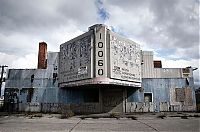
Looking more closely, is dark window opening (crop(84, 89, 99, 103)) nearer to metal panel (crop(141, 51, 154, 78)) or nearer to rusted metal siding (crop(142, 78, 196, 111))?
rusted metal siding (crop(142, 78, 196, 111))

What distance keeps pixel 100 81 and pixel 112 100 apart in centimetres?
557

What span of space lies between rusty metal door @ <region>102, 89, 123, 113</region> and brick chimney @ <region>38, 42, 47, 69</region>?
1311 centimetres

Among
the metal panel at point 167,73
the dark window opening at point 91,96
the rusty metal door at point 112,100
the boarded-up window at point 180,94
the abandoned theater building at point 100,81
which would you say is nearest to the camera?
the abandoned theater building at point 100,81

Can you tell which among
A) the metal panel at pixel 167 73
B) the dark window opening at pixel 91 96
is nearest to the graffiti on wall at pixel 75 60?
the dark window opening at pixel 91 96

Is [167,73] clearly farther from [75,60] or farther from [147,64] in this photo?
[75,60]

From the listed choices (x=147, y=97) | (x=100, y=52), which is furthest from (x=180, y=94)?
(x=100, y=52)

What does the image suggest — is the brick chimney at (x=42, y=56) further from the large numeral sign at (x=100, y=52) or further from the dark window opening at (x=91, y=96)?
the large numeral sign at (x=100, y=52)

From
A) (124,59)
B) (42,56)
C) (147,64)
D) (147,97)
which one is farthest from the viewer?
(42,56)

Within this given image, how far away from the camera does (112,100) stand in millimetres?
28703

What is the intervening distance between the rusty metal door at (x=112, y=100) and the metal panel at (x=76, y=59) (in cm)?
501

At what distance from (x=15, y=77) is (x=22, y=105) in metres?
5.12

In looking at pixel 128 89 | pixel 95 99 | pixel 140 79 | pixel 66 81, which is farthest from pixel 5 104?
pixel 140 79

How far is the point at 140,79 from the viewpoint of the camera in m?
29.9

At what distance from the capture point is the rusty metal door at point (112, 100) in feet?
93.5
